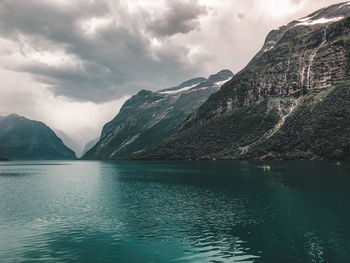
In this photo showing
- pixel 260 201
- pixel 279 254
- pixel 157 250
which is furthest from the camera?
pixel 260 201

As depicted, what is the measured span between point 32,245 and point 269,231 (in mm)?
34143

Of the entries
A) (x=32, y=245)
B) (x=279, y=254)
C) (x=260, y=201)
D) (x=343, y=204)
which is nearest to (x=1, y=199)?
(x=32, y=245)

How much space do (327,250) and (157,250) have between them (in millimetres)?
20634

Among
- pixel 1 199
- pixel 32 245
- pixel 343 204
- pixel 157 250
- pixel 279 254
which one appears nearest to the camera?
pixel 279 254

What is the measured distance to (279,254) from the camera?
32281mm

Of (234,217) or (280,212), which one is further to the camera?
(280,212)

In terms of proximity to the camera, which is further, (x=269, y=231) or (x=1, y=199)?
(x=1, y=199)

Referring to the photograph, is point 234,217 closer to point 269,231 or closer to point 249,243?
point 269,231

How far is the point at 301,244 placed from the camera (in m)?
35.3

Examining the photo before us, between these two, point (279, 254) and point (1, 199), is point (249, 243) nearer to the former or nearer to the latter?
point (279, 254)

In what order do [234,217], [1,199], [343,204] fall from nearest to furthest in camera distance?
[234,217]
[343,204]
[1,199]

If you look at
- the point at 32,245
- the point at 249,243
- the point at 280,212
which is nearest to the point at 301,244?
the point at 249,243

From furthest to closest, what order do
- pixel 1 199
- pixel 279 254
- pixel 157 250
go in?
1. pixel 1 199
2. pixel 157 250
3. pixel 279 254

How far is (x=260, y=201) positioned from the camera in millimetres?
66375
